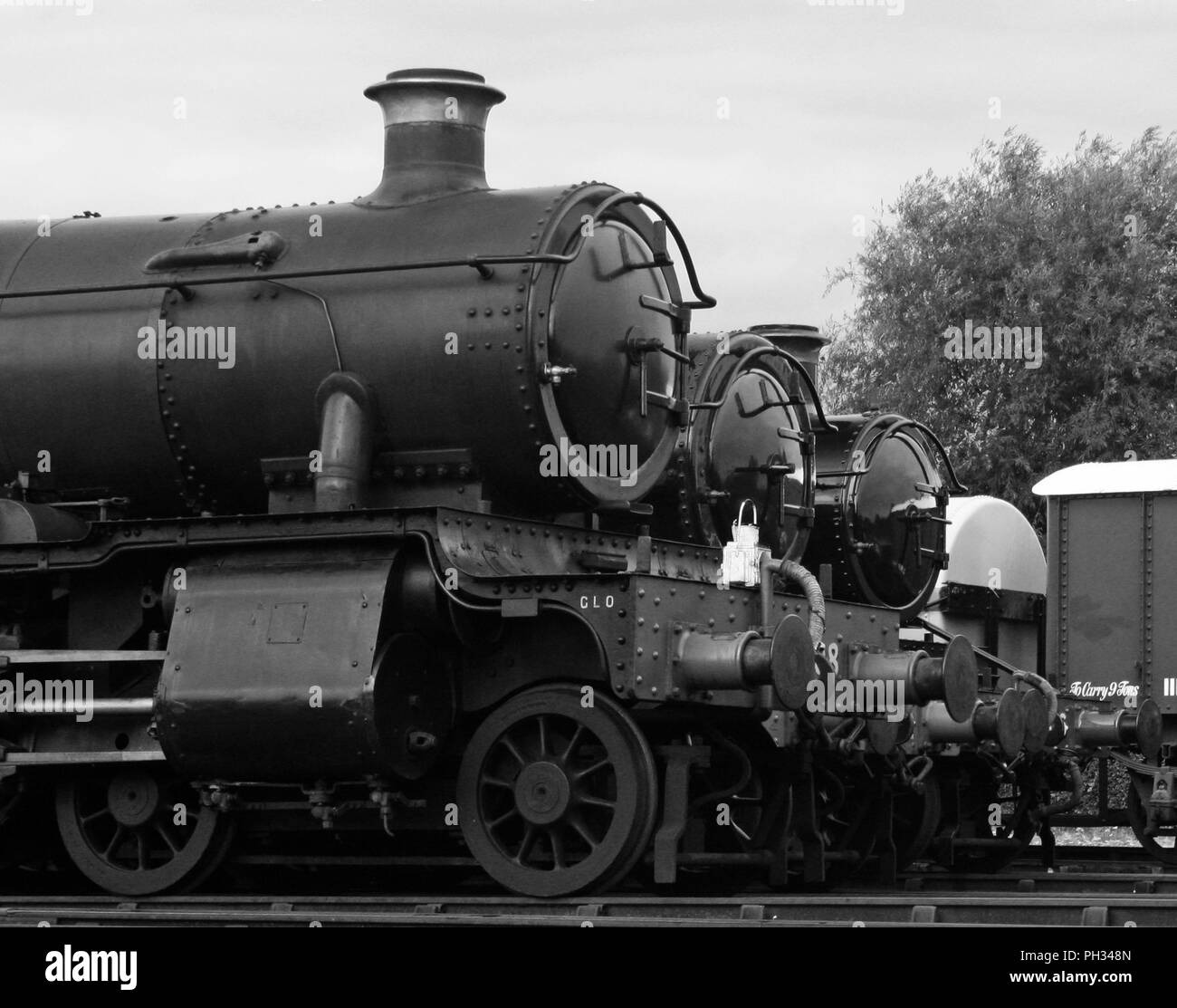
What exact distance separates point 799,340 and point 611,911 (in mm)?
7375

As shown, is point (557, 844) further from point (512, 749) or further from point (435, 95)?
point (435, 95)

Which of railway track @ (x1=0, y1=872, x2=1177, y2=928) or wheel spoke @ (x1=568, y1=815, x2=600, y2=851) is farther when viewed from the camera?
wheel spoke @ (x1=568, y1=815, x2=600, y2=851)

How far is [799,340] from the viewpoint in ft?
48.1

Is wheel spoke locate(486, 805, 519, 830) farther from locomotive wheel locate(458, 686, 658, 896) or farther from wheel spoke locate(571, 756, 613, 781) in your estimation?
wheel spoke locate(571, 756, 613, 781)

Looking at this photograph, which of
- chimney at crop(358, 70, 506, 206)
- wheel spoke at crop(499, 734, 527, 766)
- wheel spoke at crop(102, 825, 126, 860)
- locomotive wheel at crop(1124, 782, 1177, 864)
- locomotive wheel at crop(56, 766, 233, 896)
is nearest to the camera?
wheel spoke at crop(499, 734, 527, 766)

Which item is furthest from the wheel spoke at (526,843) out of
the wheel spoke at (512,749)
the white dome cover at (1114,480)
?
the white dome cover at (1114,480)

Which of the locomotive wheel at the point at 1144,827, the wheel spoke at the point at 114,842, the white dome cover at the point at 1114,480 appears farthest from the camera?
the white dome cover at the point at 1114,480

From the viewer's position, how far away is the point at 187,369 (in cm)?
972

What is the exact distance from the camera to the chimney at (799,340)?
14562 millimetres

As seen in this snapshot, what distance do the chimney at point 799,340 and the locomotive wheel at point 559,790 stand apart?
6024 mm

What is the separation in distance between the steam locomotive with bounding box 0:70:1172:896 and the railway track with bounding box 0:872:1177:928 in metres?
0.52

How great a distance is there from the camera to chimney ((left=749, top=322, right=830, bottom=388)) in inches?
573

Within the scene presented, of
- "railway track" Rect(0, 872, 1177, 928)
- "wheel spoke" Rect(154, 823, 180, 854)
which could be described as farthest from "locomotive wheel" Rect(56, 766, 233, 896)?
"railway track" Rect(0, 872, 1177, 928)

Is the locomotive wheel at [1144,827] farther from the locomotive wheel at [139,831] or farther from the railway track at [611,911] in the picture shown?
the locomotive wheel at [139,831]
